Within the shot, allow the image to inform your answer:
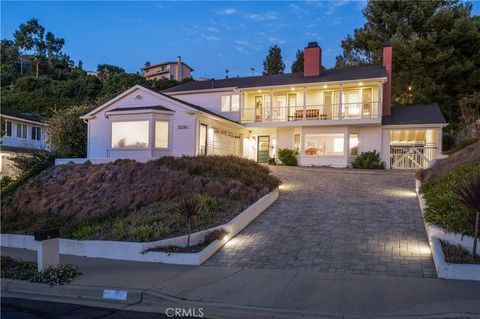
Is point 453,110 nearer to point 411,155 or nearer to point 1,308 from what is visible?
point 411,155

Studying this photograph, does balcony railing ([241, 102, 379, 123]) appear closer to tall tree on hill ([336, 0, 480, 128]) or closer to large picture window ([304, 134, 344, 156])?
large picture window ([304, 134, 344, 156])

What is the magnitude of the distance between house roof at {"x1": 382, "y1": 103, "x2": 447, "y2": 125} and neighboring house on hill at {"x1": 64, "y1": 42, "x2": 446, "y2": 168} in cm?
6

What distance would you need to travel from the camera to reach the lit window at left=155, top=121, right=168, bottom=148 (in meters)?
21.8

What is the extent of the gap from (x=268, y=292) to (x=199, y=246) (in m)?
3.44

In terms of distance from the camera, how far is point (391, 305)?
5902 mm

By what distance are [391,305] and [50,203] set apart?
42.3 ft

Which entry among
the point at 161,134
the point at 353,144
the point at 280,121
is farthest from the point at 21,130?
the point at 353,144

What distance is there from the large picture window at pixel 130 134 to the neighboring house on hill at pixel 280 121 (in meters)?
0.06

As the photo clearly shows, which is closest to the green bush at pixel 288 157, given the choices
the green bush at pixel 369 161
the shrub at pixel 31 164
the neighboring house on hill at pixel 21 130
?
the green bush at pixel 369 161

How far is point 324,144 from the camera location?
25.6 metres

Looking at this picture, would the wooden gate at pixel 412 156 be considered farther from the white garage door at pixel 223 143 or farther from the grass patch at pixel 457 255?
the grass patch at pixel 457 255

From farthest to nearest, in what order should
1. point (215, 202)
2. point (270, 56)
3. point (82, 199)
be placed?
1. point (270, 56)
2. point (82, 199)
3. point (215, 202)

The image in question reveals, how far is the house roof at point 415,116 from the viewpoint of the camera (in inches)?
937

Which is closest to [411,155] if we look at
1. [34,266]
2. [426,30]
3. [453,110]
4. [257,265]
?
[453,110]
